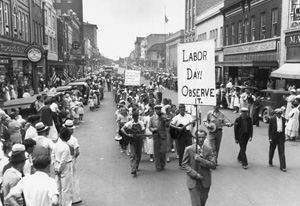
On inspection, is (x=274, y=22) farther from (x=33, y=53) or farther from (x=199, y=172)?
(x=199, y=172)

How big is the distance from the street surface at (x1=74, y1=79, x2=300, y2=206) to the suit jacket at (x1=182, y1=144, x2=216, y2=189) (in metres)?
1.68

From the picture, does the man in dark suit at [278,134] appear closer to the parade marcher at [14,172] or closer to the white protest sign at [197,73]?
the white protest sign at [197,73]

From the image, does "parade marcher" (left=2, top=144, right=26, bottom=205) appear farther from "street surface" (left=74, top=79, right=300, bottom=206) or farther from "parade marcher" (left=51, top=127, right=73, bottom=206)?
"street surface" (left=74, top=79, right=300, bottom=206)

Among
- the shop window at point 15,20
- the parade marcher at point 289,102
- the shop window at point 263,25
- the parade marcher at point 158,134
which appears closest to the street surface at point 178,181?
the parade marcher at point 158,134

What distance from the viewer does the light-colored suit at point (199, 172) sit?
590 centimetres

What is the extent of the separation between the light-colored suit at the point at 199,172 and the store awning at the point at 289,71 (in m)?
17.9

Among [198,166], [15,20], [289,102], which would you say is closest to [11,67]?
[15,20]

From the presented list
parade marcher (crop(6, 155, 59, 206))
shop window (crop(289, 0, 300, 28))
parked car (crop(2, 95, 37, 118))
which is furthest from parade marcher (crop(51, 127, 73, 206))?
shop window (crop(289, 0, 300, 28))

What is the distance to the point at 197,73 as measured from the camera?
22.6 ft

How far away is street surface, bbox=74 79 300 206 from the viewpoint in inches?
303

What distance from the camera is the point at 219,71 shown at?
1681 inches

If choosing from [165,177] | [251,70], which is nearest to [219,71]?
[251,70]

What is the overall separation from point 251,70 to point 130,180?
25.8m

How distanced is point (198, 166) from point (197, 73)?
184 cm
